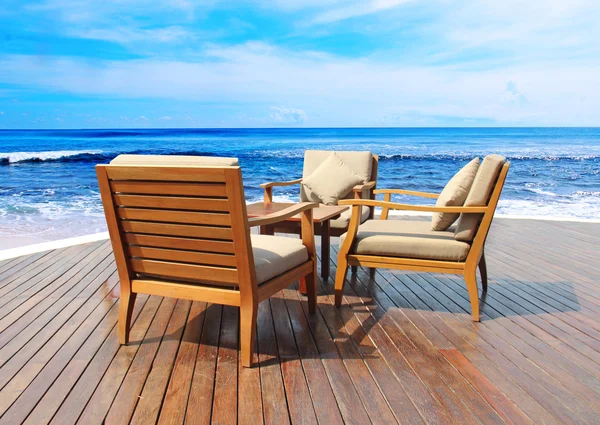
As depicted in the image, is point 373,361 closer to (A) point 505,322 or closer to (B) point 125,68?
(A) point 505,322

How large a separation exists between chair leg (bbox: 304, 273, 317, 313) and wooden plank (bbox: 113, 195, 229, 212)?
0.90 metres

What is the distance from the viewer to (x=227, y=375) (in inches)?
81.5

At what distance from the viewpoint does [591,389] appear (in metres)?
1.98

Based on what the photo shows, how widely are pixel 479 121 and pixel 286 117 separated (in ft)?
38.3

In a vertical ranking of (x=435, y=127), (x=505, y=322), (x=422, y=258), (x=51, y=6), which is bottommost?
(x=435, y=127)

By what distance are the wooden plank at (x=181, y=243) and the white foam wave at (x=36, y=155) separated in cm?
1942

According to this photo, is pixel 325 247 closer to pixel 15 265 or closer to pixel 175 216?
pixel 175 216

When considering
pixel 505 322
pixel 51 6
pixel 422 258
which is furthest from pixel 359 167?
pixel 51 6

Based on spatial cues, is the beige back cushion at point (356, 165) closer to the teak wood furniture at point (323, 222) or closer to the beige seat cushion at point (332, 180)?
the beige seat cushion at point (332, 180)

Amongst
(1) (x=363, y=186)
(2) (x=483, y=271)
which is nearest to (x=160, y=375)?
(2) (x=483, y=271)

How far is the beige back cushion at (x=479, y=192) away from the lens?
269 centimetres

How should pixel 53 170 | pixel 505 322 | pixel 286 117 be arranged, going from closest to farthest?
1. pixel 505 322
2. pixel 53 170
3. pixel 286 117

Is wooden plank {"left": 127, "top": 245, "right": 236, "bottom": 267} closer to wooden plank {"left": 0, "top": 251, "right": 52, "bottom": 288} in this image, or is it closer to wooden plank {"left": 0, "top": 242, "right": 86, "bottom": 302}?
wooden plank {"left": 0, "top": 242, "right": 86, "bottom": 302}

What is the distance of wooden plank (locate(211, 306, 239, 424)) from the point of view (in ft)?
5.78
